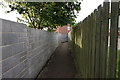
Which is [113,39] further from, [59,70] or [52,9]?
[52,9]

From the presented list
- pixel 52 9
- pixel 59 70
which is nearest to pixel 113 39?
pixel 59 70

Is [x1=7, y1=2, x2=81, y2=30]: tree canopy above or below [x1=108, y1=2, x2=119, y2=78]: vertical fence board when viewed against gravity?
above

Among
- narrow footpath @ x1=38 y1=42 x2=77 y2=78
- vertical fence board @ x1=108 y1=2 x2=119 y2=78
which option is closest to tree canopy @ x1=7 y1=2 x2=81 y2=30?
narrow footpath @ x1=38 y1=42 x2=77 y2=78

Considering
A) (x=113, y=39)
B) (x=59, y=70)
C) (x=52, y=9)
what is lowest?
(x=59, y=70)

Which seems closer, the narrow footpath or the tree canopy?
A: the narrow footpath

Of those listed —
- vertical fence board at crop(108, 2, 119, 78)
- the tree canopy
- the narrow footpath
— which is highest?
the tree canopy

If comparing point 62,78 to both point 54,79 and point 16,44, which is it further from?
point 16,44

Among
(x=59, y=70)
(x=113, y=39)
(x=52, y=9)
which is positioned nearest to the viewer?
(x=113, y=39)

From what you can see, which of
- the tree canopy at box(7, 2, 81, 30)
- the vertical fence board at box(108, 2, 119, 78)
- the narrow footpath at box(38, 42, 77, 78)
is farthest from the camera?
the tree canopy at box(7, 2, 81, 30)

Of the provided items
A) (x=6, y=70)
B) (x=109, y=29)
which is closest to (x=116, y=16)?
(x=109, y=29)

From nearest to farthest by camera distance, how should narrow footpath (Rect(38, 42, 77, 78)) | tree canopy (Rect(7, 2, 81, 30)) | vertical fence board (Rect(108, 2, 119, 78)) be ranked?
vertical fence board (Rect(108, 2, 119, 78)) < narrow footpath (Rect(38, 42, 77, 78)) < tree canopy (Rect(7, 2, 81, 30))

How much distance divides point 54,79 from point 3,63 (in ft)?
9.39

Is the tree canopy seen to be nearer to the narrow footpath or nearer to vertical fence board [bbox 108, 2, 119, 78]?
the narrow footpath

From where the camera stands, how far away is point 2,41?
2150 mm
